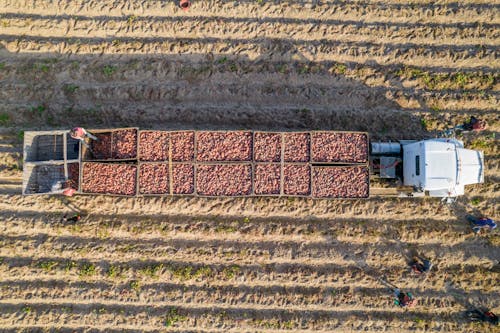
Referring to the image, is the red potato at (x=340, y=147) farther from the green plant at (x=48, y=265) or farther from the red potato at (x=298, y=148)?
the green plant at (x=48, y=265)

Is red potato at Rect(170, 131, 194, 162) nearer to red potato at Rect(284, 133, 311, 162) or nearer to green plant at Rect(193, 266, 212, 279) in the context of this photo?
red potato at Rect(284, 133, 311, 162)

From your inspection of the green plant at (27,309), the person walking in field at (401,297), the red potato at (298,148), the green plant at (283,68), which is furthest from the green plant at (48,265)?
the person walking in field at (401,297)

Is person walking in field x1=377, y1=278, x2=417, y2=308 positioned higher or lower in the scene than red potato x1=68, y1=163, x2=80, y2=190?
lower

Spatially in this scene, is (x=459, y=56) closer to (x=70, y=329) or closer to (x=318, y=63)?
(x=318, y=63)

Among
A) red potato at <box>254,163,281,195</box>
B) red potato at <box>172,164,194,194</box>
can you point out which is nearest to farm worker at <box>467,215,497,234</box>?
red potato at <box>254,163,281,195</box>

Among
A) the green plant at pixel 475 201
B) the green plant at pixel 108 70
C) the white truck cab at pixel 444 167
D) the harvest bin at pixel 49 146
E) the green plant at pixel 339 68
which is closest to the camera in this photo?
the white truck cab at pixel 444 167

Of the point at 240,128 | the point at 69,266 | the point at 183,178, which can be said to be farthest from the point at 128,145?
the point at 69,266

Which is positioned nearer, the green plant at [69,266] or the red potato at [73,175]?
the red potato at [73,175]
